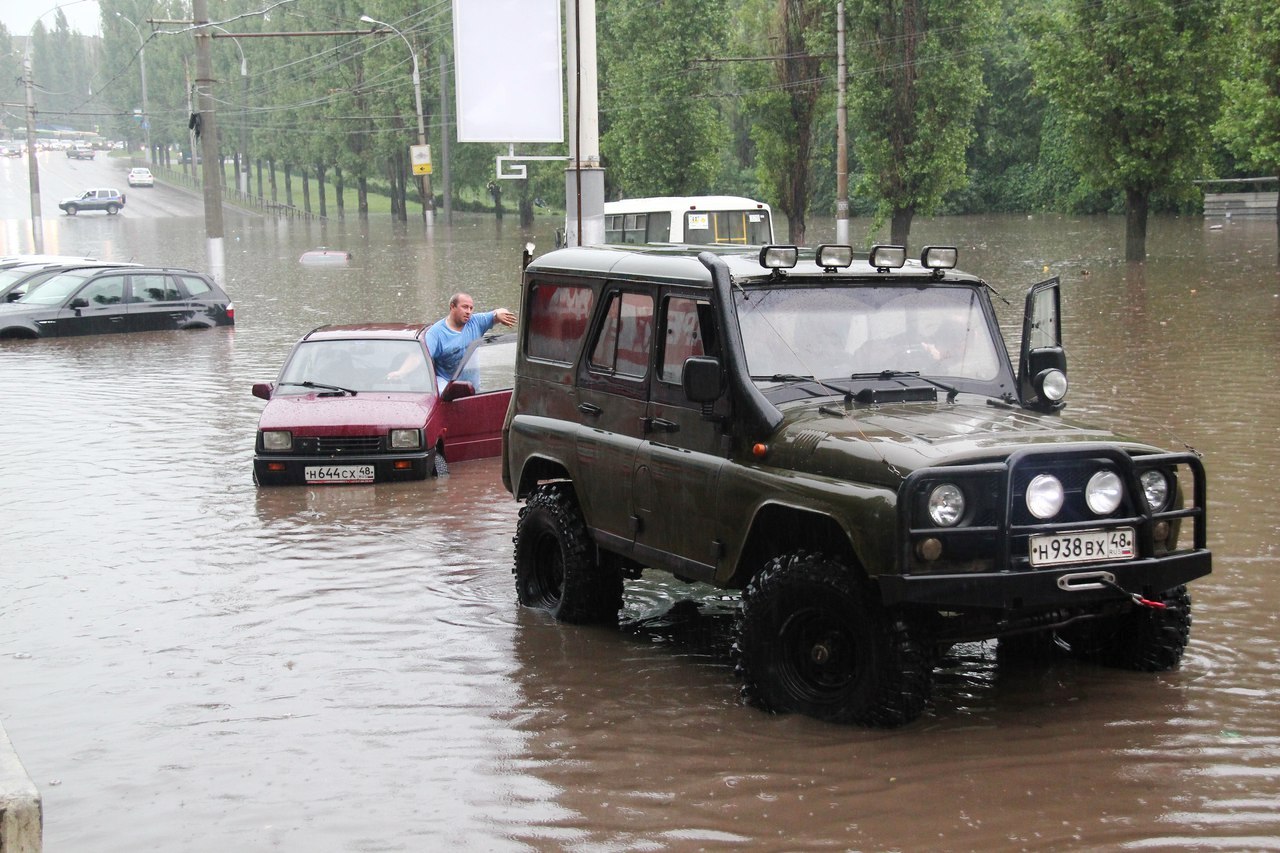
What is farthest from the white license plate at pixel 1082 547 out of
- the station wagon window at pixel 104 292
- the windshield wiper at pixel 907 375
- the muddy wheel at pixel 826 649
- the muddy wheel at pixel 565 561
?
the station wagon window at pixel 104 292

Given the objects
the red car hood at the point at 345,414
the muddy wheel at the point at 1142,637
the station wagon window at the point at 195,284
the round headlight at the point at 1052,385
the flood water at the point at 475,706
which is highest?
the round headlight at the point at 1052,385

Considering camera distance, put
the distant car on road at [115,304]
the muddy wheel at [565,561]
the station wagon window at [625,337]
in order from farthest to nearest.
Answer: the distant car on road at [115,304] → the muddy wheel at [565,561] → the station wagon window at [625,337]

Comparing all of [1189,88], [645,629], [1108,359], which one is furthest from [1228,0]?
[645,629]

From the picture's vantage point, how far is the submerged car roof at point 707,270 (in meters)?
7.11

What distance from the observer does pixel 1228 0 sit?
33188mm

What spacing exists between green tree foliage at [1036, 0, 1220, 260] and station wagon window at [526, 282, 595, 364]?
31.1 m

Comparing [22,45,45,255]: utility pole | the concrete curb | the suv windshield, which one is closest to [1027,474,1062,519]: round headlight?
the suv windshield

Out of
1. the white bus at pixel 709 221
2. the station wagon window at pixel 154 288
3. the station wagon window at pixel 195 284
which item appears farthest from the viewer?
the white bus at pixel 709 221

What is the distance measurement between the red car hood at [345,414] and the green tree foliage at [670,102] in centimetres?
4288

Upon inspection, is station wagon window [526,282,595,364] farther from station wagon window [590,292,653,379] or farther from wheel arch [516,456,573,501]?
wheel arch [516,456,573,501]

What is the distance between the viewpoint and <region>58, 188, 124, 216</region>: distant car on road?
8800cm

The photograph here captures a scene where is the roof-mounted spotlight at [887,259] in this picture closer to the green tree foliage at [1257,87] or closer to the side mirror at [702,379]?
the side mirror at [702,379]

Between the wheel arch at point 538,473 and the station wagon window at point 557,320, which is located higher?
the station wagon window at point 557,320

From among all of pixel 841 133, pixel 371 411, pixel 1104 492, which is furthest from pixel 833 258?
pixel 841 133
